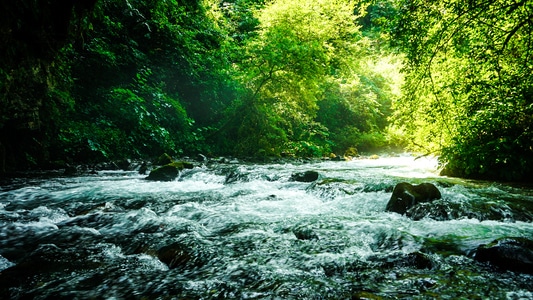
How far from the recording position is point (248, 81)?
1384 centimetres

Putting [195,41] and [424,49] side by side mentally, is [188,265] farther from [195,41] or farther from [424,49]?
[195,41]

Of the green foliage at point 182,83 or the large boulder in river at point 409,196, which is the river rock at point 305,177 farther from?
the green foliage at point 182,83

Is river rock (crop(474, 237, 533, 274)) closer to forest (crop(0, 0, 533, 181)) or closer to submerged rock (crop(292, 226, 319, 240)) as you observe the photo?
submerged rock (crop(292, 226, 319, 240))

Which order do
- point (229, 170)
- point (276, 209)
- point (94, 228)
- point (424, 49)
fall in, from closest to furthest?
1. point (94, 228)
2. point (276, 209)
3. point (424, 49)
4. point (229, 170)

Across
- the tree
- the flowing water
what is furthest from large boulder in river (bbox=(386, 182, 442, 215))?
the tree

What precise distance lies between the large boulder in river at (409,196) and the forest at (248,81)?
2.50 m

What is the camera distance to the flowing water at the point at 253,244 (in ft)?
8.28

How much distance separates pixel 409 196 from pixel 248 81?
10043 mm

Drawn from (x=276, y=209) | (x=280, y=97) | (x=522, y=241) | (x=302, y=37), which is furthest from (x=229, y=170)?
(x=302, y=37)

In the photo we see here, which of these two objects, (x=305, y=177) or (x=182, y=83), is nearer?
(x=305, y=177)

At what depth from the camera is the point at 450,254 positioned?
3.16 metres

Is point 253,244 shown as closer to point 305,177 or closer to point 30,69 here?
point 305,177

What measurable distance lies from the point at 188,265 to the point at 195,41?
12860mm

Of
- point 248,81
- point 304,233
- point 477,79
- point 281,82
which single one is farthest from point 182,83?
point 304,233
